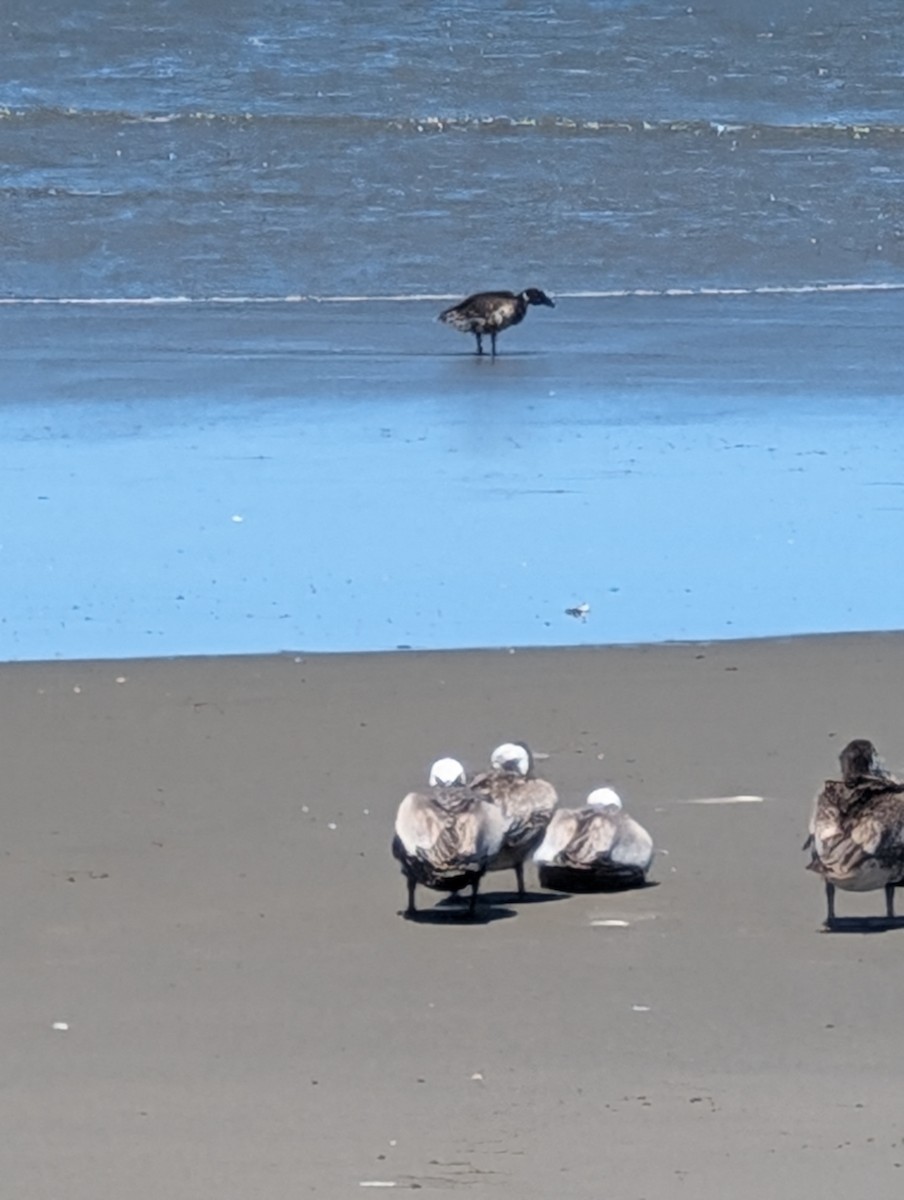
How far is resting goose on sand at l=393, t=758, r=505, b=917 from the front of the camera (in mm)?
6105

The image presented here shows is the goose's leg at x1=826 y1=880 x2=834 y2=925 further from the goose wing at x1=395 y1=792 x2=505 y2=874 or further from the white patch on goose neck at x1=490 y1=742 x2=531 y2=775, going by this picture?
the white patch on goose neck at x1=490 y1=742 x2=531 y2=775

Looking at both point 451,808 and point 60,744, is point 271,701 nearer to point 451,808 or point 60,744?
point 60,744

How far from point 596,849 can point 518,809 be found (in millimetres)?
281

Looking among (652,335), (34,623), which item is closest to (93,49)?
(652,335)

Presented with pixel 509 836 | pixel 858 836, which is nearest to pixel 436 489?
pixel 509 836

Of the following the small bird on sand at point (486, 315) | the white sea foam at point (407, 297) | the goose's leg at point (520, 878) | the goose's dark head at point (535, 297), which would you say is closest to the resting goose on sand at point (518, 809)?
the goose's leg at point (520, 878)

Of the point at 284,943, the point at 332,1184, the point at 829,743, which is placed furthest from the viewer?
the point at 829,743

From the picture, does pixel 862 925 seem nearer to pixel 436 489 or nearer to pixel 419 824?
pixel 419 824

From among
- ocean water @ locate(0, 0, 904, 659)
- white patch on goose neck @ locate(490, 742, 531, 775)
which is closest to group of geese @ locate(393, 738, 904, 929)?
white patch on goose neck @ locate(490, 742, 531, 775)

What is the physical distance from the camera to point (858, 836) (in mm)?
5984

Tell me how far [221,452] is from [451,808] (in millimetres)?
6234

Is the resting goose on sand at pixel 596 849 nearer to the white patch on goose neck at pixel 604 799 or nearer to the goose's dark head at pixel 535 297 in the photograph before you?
the white patch on goose neck at pixel 604 799

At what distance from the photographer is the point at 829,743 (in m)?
7.64

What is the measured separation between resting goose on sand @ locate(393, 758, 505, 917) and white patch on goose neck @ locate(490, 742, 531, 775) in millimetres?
517
